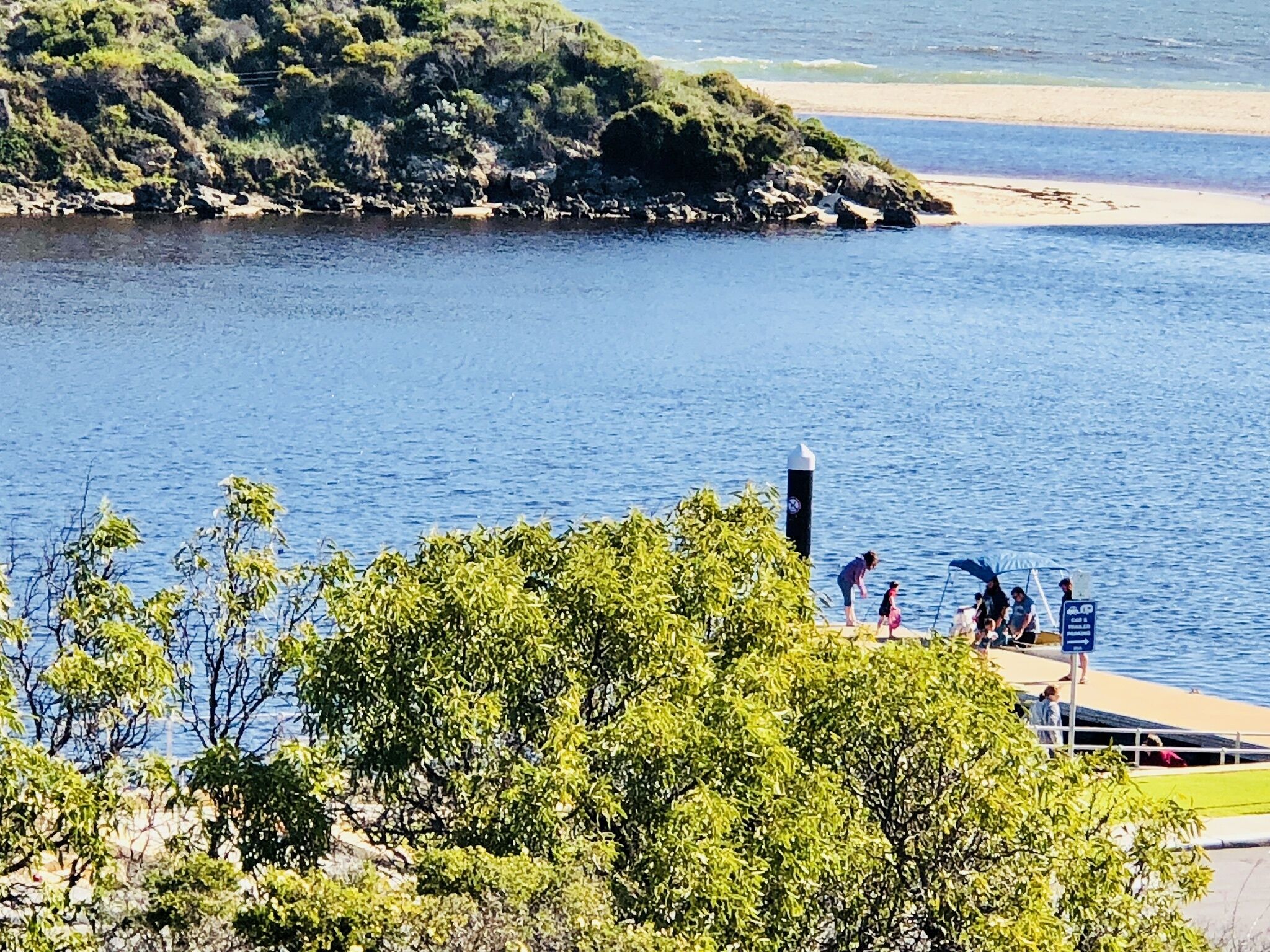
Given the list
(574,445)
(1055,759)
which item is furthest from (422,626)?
(574,445)

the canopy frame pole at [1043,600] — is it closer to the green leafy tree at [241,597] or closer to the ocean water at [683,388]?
the ocean water at [683,388]

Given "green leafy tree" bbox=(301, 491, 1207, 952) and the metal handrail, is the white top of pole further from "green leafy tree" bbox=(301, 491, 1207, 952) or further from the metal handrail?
"green leafy tree" bbox=(301, 491, 1207, 952)

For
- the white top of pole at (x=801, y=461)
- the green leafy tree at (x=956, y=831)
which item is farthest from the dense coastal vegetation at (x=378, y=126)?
the green leafy tree at (x=956, y=831)

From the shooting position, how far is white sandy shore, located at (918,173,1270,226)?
354 feet

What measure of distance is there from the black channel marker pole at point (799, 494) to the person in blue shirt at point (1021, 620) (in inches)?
215

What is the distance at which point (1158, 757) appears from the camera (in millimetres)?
29609

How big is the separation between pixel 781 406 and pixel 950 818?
157 feet

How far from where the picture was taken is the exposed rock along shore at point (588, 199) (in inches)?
4144

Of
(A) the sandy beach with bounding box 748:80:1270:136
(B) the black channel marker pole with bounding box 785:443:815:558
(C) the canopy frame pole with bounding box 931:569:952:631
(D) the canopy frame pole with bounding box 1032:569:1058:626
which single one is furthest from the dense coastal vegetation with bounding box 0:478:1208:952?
(A) the sandy beach with bounding box 748:80:1270:136

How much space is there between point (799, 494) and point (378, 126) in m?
81.7

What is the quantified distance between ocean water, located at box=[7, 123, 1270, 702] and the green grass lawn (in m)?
9.89

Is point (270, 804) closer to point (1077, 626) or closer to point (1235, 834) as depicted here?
point (1235, 834)

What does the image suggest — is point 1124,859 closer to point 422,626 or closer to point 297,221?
point 422,626

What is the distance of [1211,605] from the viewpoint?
42.0 metres
